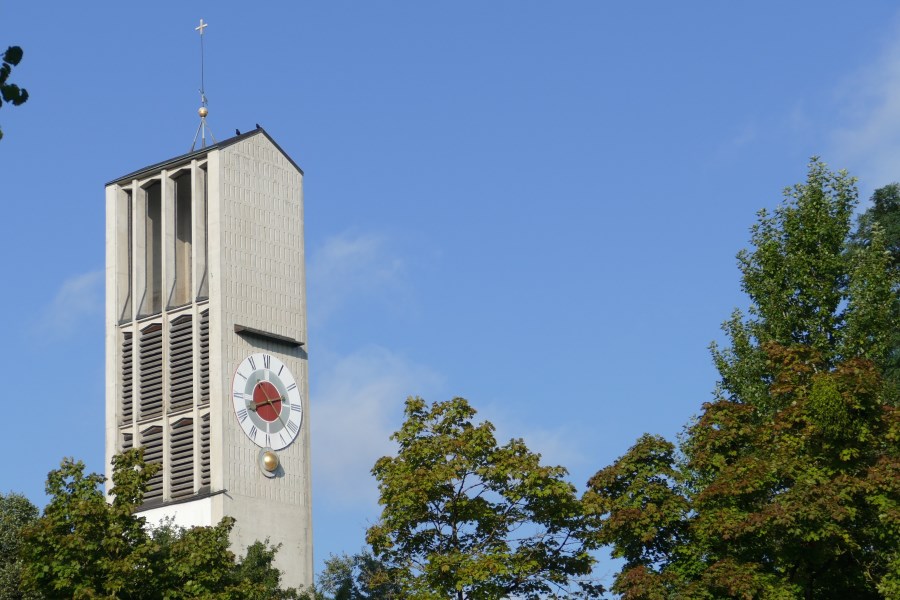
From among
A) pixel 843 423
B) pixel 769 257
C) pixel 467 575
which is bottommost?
pixel 467 575

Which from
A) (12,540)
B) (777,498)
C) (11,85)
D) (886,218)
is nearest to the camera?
(11,85)

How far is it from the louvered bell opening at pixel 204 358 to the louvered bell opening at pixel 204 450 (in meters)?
0.78

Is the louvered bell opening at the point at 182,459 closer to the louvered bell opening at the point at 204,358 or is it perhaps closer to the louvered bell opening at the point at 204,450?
the louvered bell opening at the point at 204,450

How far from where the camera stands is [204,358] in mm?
69250

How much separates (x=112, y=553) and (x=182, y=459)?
3266cm

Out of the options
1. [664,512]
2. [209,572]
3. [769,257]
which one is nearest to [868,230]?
[769,257]

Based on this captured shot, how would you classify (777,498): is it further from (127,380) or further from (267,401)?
(127,380)

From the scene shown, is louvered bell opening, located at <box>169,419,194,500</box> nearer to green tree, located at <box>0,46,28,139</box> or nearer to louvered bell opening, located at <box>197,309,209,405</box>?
louvered bell opening, located at <box>197,309,209,405</box>

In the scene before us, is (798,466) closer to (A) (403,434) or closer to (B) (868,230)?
(A) (403,434)

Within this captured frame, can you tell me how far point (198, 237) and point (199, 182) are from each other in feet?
7.62

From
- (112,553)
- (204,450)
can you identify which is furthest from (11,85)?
(204,450)

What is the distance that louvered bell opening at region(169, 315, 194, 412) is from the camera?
69500mm

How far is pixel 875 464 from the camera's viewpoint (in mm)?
35500

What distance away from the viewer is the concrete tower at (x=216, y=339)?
2685 inches
